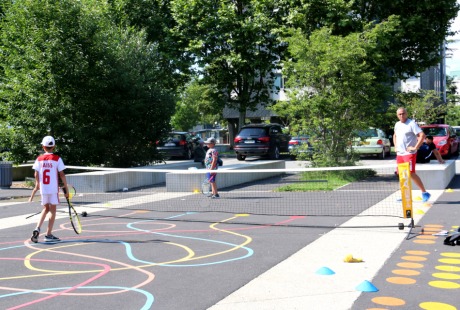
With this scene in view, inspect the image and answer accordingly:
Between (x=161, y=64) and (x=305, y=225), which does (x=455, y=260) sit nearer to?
(x=305, y=225)

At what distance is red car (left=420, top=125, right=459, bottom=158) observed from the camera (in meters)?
23.5

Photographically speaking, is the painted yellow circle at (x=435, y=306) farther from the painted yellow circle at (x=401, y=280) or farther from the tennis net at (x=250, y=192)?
the tennis net at (x=250, y=192)

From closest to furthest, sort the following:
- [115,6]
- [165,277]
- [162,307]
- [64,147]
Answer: [162,307] < [165,277] < [64,147] < [115,6]

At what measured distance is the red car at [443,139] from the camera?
2348 centimetres

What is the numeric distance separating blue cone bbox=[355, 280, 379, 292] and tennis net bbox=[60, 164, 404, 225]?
438cm

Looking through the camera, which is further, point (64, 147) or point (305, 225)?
point (64, 147)

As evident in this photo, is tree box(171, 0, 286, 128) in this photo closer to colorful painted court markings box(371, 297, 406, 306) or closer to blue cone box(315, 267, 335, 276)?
blue cone box(315, 267, 335, 276)

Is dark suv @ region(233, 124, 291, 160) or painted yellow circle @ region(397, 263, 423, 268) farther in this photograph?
dark suv @ region(233, 124, 291, 160)

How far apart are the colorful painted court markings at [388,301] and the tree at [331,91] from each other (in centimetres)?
1063

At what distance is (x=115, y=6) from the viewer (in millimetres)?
31641

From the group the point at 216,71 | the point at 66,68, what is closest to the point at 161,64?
the point at 216,71

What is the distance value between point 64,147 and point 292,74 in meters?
8.80

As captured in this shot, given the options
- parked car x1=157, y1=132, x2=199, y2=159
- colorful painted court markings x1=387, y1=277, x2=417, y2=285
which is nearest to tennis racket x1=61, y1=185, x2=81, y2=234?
colorful painted court markings x1=387, y1=277, x2=417, y2=285

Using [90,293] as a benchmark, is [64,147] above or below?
above
